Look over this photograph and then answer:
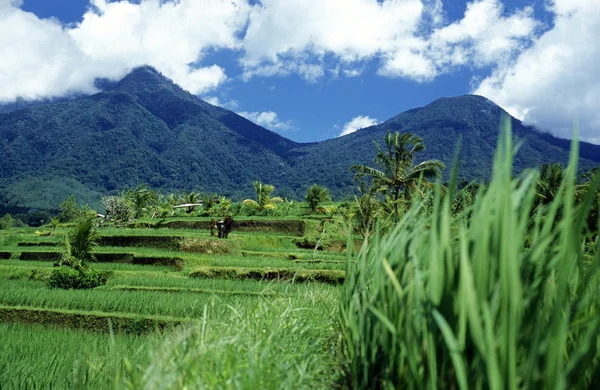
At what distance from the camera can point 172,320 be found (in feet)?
28.9

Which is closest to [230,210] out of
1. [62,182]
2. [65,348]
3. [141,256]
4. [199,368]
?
[141,256]

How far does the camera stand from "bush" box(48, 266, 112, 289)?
13.5 m

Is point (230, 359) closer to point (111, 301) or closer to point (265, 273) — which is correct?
point (111, 301)

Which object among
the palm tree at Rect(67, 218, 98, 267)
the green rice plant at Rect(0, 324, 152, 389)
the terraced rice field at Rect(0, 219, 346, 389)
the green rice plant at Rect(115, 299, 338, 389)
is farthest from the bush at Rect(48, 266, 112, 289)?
the green rice plant at Rect(115, 299, 338, 389)

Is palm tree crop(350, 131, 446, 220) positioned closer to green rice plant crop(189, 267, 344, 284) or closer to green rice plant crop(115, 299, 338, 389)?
green rice plant crop(189, 267, 344, 284)

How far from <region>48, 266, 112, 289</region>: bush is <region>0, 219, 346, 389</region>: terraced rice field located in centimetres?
56

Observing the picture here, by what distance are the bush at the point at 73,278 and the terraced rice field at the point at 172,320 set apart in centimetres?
56

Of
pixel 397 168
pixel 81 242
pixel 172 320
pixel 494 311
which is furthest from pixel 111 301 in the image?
pixel 397 168

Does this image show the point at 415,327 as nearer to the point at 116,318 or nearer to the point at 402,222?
the point at 402,222

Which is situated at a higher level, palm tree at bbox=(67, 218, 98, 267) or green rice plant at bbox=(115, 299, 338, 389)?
green rice plant at bbox=(115, 299, 338, 389)

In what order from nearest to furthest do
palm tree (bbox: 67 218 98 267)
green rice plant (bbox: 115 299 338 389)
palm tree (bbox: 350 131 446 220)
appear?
green rice plant (bbox: 115 299 338 389) < palm tree (bbox: 67 218 98 267) < palm tree (bbox: 350 131 446 220)

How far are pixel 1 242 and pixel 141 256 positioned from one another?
13937 millimetres

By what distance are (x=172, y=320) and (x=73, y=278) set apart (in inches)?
235

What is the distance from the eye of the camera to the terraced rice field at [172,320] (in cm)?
234
